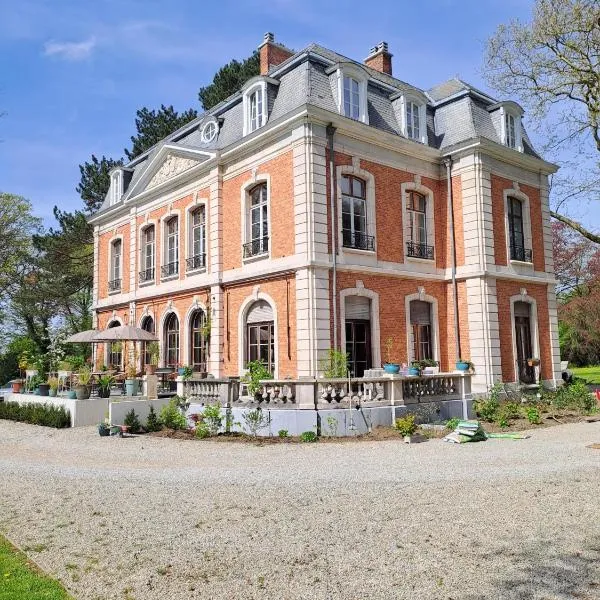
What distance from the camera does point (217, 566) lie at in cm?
436

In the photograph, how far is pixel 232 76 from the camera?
29.0 m

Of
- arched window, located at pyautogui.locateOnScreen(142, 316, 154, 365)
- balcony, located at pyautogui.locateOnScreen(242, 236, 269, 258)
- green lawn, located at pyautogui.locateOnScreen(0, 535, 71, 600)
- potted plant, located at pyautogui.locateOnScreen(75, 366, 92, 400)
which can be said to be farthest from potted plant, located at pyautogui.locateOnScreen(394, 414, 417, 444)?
arched window, located at pyautogui.locateOnScreen(142, 316, 154, 365)

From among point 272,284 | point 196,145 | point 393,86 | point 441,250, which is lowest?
point 272,284

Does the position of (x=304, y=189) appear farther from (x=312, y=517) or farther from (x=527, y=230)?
(x=312, y=517)

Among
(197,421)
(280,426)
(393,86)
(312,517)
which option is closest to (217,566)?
(312,517)

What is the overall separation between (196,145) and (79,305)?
21063mm

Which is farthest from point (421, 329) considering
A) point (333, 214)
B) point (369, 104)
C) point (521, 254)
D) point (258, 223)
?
point (369, 104)

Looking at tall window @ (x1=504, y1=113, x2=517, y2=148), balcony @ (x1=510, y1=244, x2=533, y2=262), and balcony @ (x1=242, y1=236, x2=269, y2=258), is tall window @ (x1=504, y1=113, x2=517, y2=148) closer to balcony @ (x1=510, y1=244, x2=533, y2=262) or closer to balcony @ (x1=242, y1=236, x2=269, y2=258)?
balcony @ (x1=510, y1=244, x2=533, y2=262)

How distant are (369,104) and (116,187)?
A: 40.0ft

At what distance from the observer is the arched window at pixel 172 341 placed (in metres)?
18.7

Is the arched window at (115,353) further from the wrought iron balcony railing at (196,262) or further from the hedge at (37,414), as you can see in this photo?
the wrought iron balcony railing at (196,262)

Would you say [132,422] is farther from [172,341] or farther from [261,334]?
[172,341]

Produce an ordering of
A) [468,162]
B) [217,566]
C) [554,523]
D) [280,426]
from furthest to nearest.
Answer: [468,162] < [280,426] < [554,523] < [217,566]

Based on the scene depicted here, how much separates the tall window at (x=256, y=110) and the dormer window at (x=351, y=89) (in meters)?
2.10
